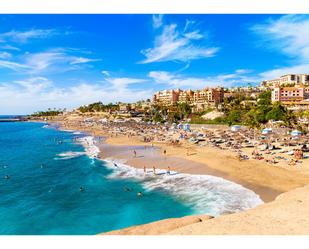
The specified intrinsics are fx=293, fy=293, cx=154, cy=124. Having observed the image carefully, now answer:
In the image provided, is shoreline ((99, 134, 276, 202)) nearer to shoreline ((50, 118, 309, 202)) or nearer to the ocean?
shoreline ((50, 118, 309, 202))

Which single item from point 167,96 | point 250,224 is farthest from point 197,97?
point 250,224

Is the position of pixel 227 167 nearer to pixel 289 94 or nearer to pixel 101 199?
pixel 101 199

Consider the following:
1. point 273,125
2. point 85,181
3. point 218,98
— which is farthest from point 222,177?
point 218,98

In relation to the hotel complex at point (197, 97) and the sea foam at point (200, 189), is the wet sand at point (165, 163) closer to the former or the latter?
the sea foam at point (200, 189)

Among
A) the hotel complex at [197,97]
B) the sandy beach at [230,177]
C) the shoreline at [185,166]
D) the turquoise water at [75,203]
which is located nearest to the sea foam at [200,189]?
the shoreline at [185,166]

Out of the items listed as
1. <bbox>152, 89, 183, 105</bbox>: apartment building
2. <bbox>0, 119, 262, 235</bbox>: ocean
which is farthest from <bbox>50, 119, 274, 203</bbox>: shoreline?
<bbox>152, 89, 183, 105</bbox>: apartment building

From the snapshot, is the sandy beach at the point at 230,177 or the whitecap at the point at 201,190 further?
the whitecap at the point at 201,190
